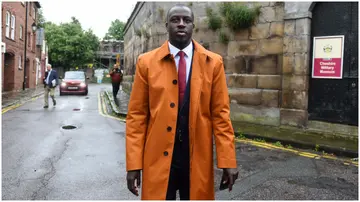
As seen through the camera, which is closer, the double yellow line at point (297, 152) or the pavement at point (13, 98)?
the double yellow line at point (297, 152)

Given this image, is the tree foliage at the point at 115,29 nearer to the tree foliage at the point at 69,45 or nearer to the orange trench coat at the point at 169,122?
the tree foliage at the point at 69,45

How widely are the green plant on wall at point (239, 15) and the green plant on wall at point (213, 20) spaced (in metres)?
0.29

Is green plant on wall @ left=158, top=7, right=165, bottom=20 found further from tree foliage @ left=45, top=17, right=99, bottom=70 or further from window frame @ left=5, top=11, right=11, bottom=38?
tree foliage @ left=45, top=17, right=99, bottom=70

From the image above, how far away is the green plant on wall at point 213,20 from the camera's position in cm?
1009

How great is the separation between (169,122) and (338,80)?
7235 millimetres

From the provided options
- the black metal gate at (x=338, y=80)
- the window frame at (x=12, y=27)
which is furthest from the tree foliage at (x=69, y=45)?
→ the black metal gate at (x=338, y=80)

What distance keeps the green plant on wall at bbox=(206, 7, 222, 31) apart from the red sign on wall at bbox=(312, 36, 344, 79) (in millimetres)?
2932

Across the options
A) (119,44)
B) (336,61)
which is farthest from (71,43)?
(336,61)

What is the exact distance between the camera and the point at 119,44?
2512 inches

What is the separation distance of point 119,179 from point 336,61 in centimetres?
624

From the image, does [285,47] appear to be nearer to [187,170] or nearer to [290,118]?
[290,118]

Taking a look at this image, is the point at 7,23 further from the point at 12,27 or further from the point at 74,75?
the point at 74,75

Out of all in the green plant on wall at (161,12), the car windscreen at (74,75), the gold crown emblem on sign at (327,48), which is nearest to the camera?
the gold crown emblem on sign at (327,48)

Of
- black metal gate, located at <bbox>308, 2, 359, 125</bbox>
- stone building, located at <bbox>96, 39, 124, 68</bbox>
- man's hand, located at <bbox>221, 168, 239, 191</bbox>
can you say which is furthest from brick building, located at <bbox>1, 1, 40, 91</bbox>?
stone building, located at <bbox>96, 39, 124, 68</bbox>
